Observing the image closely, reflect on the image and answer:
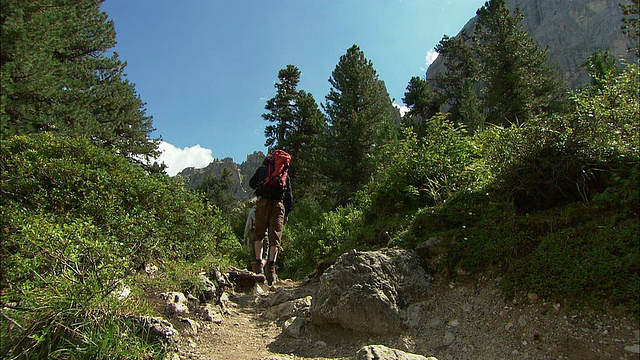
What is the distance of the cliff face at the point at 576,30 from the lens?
218ft

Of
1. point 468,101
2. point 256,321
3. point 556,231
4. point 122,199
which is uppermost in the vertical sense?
point 468,101

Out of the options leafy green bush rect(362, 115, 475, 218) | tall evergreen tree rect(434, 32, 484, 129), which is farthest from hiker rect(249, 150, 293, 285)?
tall evergreen tree rect(434, 32, 484, 129)

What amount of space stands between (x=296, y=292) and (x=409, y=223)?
1.88 metres

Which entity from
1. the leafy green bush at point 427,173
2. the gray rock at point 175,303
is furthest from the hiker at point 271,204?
the gray rock at point 175,303

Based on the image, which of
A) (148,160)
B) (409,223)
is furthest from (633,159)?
(148,160)

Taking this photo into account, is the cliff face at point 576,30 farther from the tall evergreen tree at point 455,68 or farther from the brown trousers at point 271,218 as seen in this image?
the brown trousers at point 271,218

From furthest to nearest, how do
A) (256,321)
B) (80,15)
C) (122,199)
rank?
(80,15) → (122,199) → (256,321)

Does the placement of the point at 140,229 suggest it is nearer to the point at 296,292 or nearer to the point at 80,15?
the point at 296,292

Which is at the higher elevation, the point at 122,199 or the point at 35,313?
the point at 122,199

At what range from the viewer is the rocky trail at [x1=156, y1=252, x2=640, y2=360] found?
205 cm

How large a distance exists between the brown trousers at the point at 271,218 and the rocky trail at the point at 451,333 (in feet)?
7.50

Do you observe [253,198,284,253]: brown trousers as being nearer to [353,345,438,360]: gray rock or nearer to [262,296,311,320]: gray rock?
[262,296,311,320]: gray rock

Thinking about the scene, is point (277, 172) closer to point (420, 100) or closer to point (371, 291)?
point (371, 291)

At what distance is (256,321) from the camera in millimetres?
3898
